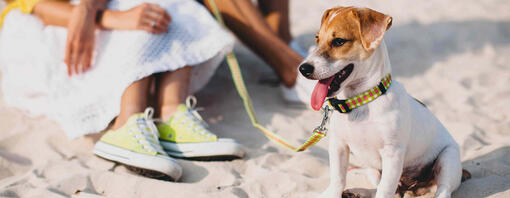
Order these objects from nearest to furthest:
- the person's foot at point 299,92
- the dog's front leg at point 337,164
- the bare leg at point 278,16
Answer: the dog's front leg at point 337,164 < the person's foot at point 299,92 < the bare leg at point 278,16

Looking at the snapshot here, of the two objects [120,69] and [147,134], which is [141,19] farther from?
[147,134]

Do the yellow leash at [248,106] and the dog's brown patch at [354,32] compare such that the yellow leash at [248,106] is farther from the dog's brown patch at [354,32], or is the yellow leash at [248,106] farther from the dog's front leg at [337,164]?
the dog's brown patch at [354,32]

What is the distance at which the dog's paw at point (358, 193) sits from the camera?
2.16 m

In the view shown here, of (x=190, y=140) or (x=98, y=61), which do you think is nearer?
(x=190, y=140)

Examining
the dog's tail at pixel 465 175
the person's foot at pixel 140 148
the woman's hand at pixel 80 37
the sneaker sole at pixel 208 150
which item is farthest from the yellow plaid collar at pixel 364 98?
the woman's hand at pixel 80 37

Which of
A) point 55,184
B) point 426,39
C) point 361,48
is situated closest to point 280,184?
point 361,48

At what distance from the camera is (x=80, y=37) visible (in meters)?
3.01

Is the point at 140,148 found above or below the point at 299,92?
above

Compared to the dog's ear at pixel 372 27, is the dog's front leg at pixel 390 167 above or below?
below

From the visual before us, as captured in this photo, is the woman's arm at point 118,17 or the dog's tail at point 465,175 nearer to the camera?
the dog's tail at point 465,175

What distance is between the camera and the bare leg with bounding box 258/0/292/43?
4340 millimetres

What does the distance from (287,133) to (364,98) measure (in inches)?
53.9

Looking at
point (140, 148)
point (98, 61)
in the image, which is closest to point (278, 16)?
point (98, 61)

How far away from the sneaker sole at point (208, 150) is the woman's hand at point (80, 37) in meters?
0.92
